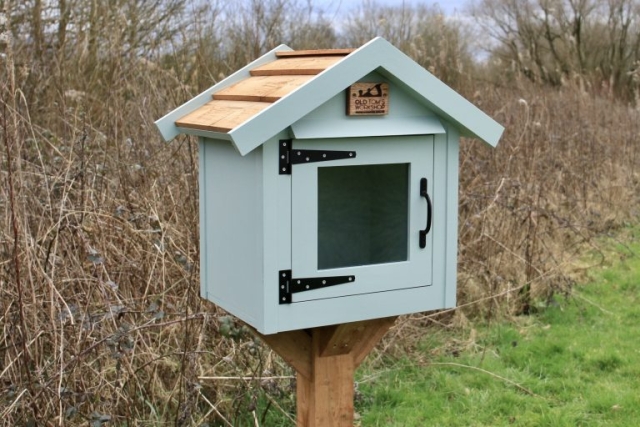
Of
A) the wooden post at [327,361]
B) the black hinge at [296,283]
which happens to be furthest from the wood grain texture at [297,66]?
the wooden post at [327,361]

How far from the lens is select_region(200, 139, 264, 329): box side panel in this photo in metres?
2.33

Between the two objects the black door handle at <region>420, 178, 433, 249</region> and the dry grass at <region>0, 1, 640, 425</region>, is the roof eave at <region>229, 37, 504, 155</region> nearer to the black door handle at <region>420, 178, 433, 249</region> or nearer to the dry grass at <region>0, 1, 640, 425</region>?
the black door handle at <region>420, 178, 433, 249</region>

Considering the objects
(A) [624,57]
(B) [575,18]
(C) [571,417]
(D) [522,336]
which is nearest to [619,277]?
(D) [522,336]

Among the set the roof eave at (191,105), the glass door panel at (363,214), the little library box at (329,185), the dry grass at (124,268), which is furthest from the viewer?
the dry grass at (124,268)

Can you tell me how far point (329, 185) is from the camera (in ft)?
8.44

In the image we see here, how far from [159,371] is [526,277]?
2841 millimetres

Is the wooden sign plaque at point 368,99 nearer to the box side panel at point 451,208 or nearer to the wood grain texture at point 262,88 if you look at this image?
the wood grain texture at point 262,88

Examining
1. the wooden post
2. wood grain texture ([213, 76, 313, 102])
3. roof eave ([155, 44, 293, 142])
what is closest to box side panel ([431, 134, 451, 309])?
the wooden post

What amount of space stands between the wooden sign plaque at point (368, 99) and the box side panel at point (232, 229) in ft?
1.01

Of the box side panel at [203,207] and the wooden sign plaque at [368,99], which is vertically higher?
the wooden sign plaque at [368,99]

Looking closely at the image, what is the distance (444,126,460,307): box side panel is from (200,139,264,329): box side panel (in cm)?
62

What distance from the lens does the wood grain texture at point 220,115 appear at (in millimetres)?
2334

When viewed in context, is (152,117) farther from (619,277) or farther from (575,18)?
(575,18)

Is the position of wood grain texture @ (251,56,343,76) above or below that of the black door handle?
above
